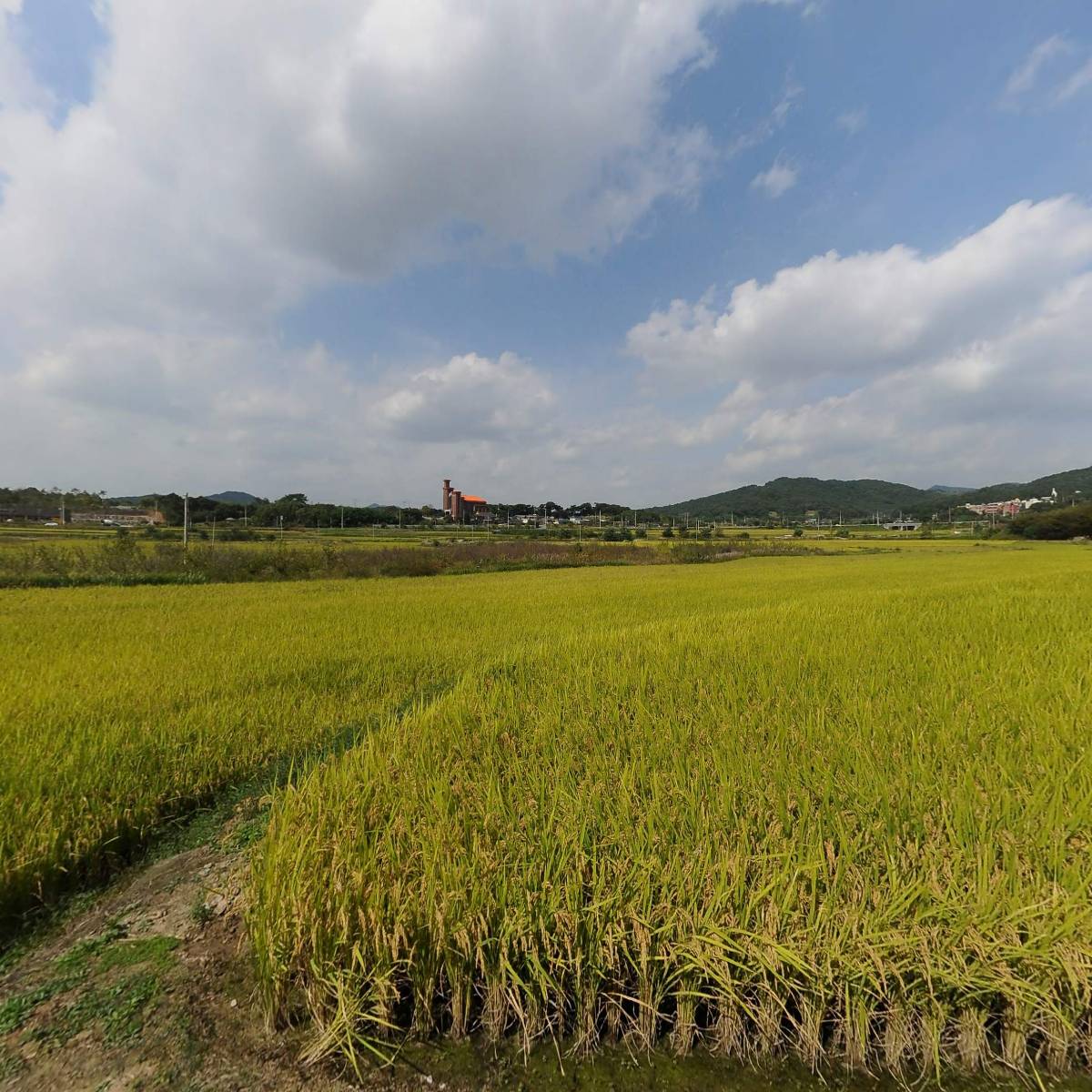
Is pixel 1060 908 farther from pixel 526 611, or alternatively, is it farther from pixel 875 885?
pixel 526 611

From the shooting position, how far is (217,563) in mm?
16359

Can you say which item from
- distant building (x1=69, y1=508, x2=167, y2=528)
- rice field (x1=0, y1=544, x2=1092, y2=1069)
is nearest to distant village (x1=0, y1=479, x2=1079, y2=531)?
distant building (x1=69, y1=508, x2=167, y2=528)

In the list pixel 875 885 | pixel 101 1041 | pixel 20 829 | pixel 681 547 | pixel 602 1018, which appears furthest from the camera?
pixel 681 547

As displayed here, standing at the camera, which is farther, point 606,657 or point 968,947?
point 606,657

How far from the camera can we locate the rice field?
56.5 inches

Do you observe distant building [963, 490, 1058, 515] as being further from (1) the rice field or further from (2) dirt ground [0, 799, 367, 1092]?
(2) dirt ground [0, 799, 367, 1092]

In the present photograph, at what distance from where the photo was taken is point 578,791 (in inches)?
90.9

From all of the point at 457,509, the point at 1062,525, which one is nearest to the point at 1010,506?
the point at 1062,525

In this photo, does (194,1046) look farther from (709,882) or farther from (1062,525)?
(1062,525)

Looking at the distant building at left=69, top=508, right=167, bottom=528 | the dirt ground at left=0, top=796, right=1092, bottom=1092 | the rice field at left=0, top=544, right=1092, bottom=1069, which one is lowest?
the dirt ground at left=0, top=796, right=1092, bottom=1092

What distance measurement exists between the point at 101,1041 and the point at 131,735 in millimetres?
2264

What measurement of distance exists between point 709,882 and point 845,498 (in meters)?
154

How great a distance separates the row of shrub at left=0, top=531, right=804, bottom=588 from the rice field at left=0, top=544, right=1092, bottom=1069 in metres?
11.9

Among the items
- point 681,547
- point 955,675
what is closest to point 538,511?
point 681,547
